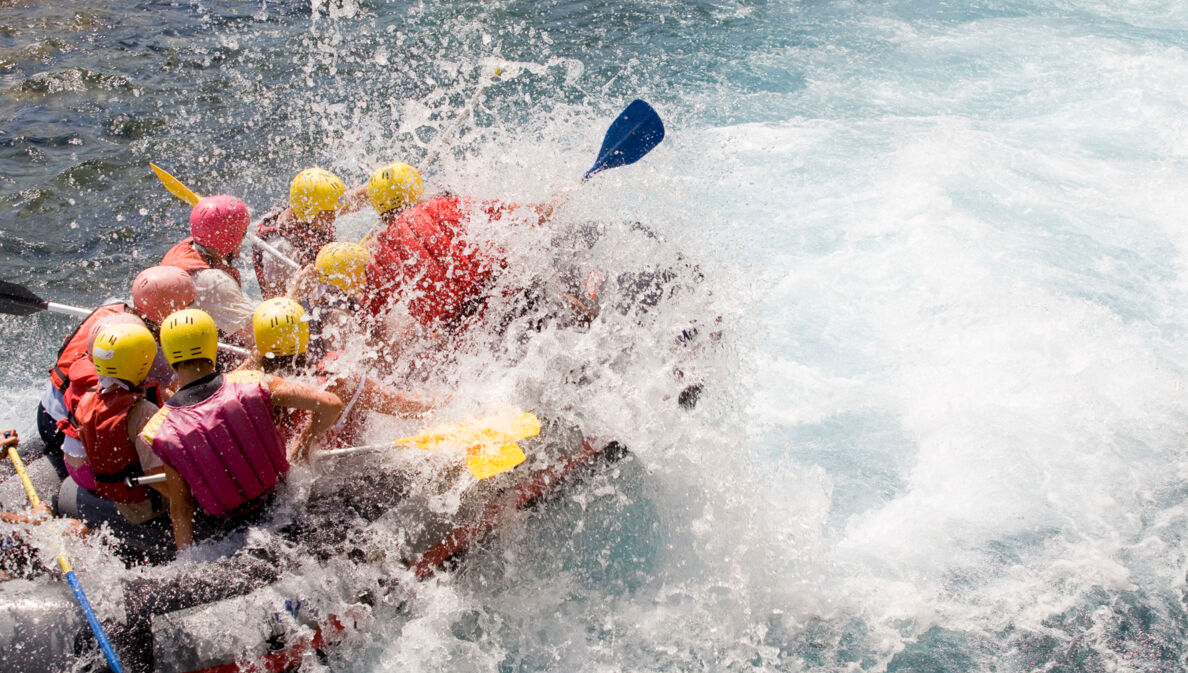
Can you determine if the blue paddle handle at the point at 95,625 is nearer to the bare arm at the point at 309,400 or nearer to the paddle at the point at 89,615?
the paddle at the point at 89,615

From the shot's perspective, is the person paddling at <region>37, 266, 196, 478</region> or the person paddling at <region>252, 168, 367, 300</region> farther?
the person paddling at <region>252, 168, 367, 300</region>

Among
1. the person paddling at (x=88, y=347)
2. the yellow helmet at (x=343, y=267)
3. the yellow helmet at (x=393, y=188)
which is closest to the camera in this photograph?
the person paddling at (x=88, y=347)

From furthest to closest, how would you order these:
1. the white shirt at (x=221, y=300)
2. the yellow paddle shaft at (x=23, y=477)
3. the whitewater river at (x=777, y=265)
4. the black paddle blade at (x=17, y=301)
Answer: the black paddle blade at (x=17, y=301), the white shirt at (x=221, y=300), the whitewater river at (x=777, y=265), the yellow paddle shaft at (x=23, y=477)

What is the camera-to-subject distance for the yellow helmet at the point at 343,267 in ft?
13.8

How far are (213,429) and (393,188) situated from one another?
2027 millimetres

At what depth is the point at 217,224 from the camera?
4.46m

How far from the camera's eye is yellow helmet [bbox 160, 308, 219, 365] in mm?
3164

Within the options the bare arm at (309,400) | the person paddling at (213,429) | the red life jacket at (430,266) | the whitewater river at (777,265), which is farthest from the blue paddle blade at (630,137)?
the person paddling at (213,429)

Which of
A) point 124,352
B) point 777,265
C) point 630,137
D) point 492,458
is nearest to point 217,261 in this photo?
point 124,352

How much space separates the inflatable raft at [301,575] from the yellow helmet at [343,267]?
0.94 meters

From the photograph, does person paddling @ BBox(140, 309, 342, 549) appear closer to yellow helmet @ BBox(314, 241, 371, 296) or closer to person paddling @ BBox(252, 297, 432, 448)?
person paddling @ BBox(252, 297, 432, 448)

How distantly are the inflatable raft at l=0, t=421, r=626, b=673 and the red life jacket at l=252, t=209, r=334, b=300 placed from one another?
164cm

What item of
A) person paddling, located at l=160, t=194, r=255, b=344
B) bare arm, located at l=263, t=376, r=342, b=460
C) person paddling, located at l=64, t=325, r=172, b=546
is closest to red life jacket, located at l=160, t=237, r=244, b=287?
person paddling, located at l=160, t=194, r=255, b=344

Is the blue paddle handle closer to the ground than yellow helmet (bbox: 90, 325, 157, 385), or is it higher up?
closer to the ground
